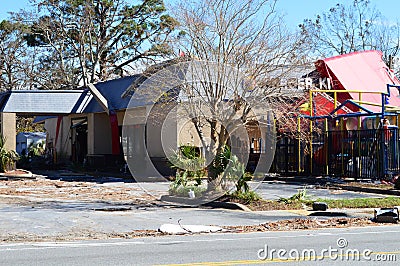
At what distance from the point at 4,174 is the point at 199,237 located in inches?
817

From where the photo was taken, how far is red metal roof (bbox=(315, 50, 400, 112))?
32375 mm

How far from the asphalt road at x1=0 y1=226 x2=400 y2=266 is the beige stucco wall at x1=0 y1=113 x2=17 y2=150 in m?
22.1

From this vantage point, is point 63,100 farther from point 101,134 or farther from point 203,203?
point 203,203

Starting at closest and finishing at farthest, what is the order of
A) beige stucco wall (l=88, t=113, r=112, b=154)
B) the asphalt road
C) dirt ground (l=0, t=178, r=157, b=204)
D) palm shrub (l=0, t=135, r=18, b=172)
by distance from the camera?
the asphalt road < dirt ground (l=0, t=178, r=157, b=204) < palm shrub (l=0, t=135, r=18, b=172) < beige stucco wall (l=88, t=113, r=112, b=154)

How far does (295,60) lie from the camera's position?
21.0 meters

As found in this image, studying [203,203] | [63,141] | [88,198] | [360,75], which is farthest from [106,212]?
[63,141]

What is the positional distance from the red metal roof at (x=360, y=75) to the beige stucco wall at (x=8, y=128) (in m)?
16.5

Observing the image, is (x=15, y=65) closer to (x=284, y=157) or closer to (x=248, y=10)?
(x=284, y=157)

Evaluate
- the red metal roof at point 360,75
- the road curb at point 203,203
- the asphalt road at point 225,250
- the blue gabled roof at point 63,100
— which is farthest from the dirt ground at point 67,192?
the red metal roof at point 360,75

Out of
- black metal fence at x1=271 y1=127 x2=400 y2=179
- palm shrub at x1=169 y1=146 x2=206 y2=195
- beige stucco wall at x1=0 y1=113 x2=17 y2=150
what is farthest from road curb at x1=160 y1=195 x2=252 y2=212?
beige stucco wall at x1=0 y1=113 x2=17 y2=150

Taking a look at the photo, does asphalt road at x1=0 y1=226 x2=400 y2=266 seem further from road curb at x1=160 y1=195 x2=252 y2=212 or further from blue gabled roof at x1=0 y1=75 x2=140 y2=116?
blue gabled roof at x1=0 y1=75 x2=140 y2=116

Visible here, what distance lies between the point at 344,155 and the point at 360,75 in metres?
8.57

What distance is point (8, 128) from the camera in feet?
112

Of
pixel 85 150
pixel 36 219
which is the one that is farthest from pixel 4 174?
pixel 36 219
